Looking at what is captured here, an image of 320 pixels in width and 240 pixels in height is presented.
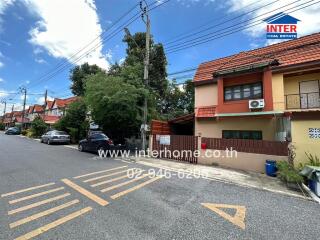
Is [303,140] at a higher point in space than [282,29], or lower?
lower

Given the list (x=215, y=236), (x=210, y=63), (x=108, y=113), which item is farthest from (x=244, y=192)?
(x=210, y=63)

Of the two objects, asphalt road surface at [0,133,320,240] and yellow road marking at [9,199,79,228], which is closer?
asphalt road surface at [0,133,320,240]

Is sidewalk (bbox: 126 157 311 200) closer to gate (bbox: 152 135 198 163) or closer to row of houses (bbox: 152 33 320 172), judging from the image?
row of houses (bbox: 152 33 320 172)

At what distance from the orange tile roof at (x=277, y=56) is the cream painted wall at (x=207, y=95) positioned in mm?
668

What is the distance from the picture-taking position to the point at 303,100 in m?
12.4

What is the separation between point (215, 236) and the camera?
4.14m

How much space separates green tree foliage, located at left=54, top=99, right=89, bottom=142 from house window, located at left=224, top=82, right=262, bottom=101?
16122 mm

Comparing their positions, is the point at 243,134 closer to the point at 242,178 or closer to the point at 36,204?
the point at 242,178

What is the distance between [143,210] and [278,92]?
11.3 m

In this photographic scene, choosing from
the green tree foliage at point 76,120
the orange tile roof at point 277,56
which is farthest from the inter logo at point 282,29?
the green tree foliage at point 76,120

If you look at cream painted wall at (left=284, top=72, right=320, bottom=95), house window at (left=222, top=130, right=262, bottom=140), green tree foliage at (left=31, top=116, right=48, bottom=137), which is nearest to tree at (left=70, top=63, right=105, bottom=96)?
green tree foliage at (left=31, top=116, right=48, bottom=137)

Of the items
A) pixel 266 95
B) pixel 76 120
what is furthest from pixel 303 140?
pixel 76 120

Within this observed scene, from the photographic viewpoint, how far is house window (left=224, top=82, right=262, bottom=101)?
13.5 meters

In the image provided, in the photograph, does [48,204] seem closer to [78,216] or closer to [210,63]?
[78,216]
